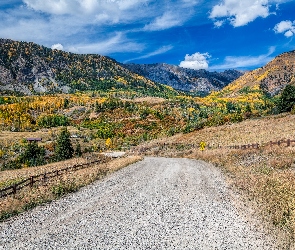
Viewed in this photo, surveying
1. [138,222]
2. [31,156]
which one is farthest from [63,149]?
[138,222]

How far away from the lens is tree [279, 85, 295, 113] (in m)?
91.1

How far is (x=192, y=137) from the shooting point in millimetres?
77875

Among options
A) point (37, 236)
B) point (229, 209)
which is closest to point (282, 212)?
point (229, 209)

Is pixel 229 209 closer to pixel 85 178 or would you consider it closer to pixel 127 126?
pixel 85 178

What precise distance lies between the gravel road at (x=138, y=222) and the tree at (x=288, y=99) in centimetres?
8059

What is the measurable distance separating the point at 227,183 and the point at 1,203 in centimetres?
1590

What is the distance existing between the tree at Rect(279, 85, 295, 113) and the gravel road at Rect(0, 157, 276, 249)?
80592 mm

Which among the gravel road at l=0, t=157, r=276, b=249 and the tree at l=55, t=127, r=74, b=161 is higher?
the gravel road at l=0, t=157, r=276, b=249

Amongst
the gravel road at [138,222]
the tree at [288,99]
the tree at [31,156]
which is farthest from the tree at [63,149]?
the tree at [288,99]

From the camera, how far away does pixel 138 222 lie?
14.3 meters

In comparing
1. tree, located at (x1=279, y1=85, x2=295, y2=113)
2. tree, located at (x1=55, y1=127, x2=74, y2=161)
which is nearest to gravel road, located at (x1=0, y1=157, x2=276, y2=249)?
tree, located at (x1=55, y1=127, x2=74, y2=161)

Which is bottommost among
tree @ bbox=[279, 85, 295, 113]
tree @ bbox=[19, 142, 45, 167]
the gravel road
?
tree @ bbox=[19, 142, 45, 167]

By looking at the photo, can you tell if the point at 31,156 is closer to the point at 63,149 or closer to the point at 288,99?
the point at 63,149

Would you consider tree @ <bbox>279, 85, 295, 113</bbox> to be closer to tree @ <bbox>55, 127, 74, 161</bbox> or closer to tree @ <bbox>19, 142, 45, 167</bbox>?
tree @ <bbox>55, 127, 74, 161</bbox>
